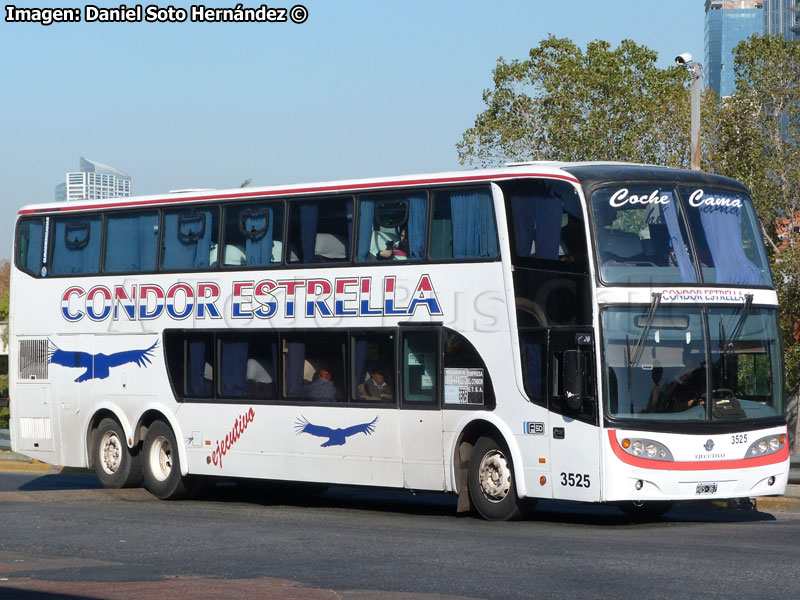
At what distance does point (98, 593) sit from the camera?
376 inches

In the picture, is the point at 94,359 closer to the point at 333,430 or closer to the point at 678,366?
the point at 333,430

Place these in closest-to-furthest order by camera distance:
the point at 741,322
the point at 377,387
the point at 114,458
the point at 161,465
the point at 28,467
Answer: the point at 741,322
the point at 377,387
the point at 161,465
the point at 114,458
the point at 28,467

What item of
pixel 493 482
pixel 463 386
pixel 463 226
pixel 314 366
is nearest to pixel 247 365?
pixel 314 366

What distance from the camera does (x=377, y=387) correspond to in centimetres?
1664

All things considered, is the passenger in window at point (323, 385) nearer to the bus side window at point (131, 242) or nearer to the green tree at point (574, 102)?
the bus side window at point (131, 242)

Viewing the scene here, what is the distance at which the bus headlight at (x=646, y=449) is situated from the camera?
1416 centimetres

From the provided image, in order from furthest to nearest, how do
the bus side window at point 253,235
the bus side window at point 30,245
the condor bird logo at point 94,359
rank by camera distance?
the bus side window at point 30,245
the condor bird logo at point 94,359
the bus side window at point 253,235

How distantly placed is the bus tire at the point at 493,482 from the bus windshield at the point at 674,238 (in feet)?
7.94

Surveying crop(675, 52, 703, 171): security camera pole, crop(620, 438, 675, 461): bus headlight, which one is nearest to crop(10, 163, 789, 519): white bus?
crop(620, 438, 675, 461): bus headlight

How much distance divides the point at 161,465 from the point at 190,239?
321 centimetres

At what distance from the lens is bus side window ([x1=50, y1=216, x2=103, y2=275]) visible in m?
19.9

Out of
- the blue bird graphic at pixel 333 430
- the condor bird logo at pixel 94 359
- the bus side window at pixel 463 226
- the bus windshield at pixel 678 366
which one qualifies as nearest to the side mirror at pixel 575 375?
the bus windshield at pixel 678 366

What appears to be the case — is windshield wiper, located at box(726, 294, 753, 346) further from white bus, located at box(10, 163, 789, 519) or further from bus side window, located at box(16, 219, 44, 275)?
bus side window, located at box(16, 219, 44, 275)

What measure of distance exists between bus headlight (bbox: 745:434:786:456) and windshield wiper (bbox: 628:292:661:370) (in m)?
1.59
